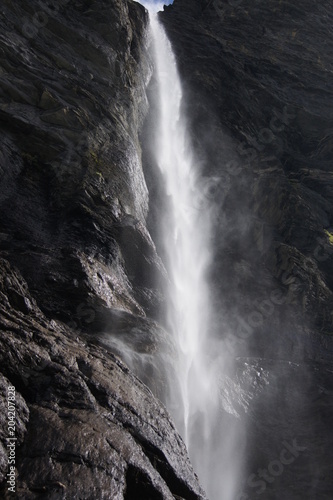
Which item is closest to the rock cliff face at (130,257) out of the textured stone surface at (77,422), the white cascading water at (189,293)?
the textured stone surface at (77,422)

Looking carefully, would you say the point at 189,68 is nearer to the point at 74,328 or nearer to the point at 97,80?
the point at 97,80

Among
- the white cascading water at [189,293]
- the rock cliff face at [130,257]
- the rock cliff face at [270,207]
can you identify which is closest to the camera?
the rock cliff face at [130,257]

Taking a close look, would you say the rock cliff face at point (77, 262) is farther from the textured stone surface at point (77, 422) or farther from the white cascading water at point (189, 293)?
the white cascading water at point (189, 293)

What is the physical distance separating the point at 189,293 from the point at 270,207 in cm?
884

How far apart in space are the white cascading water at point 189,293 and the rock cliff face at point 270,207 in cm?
80

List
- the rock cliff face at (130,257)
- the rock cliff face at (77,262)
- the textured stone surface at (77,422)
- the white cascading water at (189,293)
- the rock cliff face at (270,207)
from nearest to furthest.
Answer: the textured stone surface at (77,422)
the rock cliff face at (77,262)
the rock cliff face at (130,257)
the white cascading water at (189,293)
the rock cliff face at (270,207)

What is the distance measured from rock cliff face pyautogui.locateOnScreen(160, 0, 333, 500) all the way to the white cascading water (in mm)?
797

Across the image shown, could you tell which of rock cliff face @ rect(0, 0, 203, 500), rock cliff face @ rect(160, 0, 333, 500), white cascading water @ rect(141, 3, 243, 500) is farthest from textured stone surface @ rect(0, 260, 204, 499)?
rock cliff face @ rect(160, 0, 333, 500)

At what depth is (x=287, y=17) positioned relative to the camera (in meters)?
40.5

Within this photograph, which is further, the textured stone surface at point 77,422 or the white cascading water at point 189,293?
the white cascading water at point 189,293

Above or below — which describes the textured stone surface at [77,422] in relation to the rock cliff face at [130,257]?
below

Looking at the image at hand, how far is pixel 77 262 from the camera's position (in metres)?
10.2

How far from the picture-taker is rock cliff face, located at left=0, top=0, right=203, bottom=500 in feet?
19.1

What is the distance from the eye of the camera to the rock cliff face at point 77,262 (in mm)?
5812
